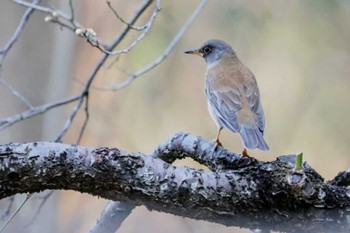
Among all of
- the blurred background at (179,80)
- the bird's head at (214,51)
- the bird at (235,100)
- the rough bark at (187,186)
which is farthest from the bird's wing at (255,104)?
the blurred background at (179,80)

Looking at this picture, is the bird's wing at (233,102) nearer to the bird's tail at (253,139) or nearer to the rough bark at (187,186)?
the bird's tail at (253,139)

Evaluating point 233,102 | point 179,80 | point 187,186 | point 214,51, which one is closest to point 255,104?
point 233,102

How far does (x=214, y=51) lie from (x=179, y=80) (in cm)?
315

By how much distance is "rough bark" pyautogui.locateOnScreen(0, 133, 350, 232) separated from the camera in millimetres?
2150

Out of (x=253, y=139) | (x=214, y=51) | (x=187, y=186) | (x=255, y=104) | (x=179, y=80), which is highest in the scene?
(x=179, y=80)

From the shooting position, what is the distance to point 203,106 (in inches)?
308

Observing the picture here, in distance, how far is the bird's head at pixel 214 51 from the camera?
4840 mm

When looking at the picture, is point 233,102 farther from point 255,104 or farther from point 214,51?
point 214,51

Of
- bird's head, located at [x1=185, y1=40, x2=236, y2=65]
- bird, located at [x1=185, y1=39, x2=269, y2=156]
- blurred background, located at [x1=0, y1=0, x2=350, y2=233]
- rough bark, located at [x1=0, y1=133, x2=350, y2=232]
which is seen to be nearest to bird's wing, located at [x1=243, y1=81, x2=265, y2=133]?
bird, located at [x1=185, y1=39, x2=269, y2=156]

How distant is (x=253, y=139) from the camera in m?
3.41

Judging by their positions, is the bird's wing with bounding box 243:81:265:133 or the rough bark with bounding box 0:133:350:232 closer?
the rough bark with bounding box 0:133:350:232

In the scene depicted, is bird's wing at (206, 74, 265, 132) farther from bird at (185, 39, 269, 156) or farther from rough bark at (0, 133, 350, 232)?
rough bark at (0, 133, 350, 232)

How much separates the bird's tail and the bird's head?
1320 mm

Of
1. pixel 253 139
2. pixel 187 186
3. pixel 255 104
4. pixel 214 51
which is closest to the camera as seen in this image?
pixel 187 186
